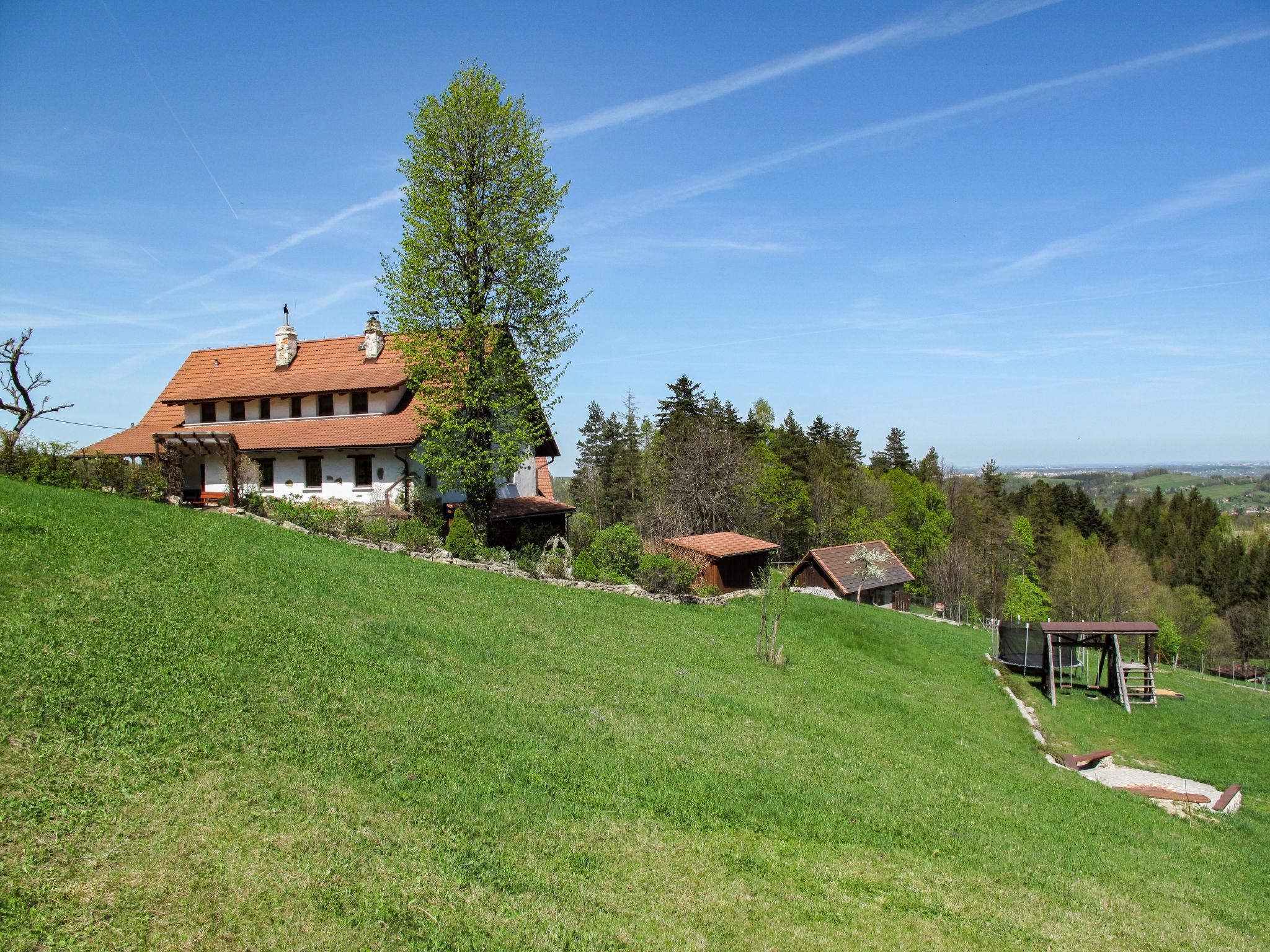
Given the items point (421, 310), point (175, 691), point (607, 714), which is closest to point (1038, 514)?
point (421, 310)

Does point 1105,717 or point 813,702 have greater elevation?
point 813,702

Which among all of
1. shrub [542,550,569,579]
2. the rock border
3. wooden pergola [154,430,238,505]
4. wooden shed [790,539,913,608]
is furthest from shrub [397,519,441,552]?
wooden shed [790,539,913,608]

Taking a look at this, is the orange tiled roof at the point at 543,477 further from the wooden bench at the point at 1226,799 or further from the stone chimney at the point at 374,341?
the wooden bench at the point at 1226,799

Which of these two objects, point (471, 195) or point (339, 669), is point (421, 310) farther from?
point (339, 669)

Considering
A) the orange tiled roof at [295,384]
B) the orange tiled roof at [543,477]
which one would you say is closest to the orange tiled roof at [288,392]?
the orange tiled roof at [295,384]

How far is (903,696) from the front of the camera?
63.2 feet

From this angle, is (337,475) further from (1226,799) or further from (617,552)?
(1226,799)

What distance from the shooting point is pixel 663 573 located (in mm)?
27656

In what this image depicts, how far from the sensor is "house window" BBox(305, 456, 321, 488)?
31109 millimetres

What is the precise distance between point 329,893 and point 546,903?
183 centimetres

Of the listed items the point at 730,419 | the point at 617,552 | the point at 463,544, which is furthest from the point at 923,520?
the point at 463,544

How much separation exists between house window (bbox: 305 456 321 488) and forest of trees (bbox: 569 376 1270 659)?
56.4 ft

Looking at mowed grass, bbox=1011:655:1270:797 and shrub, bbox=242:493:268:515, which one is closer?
mowed grass, bbox=1011:655:1270:797

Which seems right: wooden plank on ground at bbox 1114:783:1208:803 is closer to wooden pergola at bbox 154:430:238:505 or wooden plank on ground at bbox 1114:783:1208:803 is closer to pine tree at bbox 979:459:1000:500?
wooden pergola at bbox 154:430:238:505
